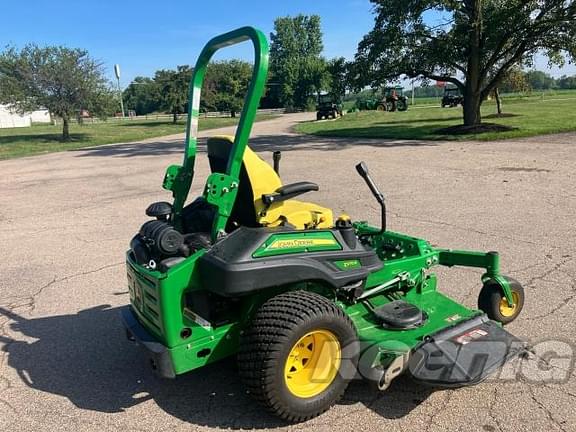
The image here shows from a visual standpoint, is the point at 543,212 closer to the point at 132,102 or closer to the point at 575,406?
the point at 575,406

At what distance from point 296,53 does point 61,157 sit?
77163 millimetres

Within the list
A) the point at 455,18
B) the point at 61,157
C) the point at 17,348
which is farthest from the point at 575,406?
the point at 61,157

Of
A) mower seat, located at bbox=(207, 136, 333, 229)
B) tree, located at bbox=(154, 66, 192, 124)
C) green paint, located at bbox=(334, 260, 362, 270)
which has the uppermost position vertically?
tree, located at bbox=(154, 66, 192, 124)

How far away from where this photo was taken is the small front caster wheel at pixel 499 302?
364 cm

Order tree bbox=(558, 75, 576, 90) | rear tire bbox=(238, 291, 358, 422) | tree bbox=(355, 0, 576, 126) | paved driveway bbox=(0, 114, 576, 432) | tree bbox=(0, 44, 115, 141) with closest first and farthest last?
rear tire bbox=(238, 291, 358, 422) → paved driveway bbox=(0, 114, 576, 432) → tree bbox=(355, 0, 576, 126) → tree bbox=(0, 44, 115, 141) → tree bbox=(558, 75, 576, 90)

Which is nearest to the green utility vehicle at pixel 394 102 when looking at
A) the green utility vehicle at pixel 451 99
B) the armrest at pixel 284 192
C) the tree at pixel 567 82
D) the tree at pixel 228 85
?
the green utility vehicle at pixel 451 99

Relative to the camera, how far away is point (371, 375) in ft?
9.06

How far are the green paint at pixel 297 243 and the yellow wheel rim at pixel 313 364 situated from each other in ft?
1.53

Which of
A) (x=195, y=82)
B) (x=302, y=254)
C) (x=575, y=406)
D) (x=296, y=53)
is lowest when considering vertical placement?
(x=575, y=406)

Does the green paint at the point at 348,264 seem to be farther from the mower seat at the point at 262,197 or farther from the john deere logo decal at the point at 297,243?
the mower seat at the point at 262,197

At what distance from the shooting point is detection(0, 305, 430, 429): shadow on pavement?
2.87 m

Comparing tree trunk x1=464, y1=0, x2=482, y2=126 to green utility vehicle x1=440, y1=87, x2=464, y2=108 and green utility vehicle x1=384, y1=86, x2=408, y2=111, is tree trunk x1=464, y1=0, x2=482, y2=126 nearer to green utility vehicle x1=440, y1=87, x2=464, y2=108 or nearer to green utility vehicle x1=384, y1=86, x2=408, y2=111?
green utility vehicle x1=384, y1=86, x2=408, y2=111

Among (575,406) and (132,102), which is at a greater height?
(132,102)

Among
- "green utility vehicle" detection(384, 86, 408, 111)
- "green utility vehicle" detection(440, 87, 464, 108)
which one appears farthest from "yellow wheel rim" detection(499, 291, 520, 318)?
"green utility vehicle" detection(440, 87, 464, 108)
